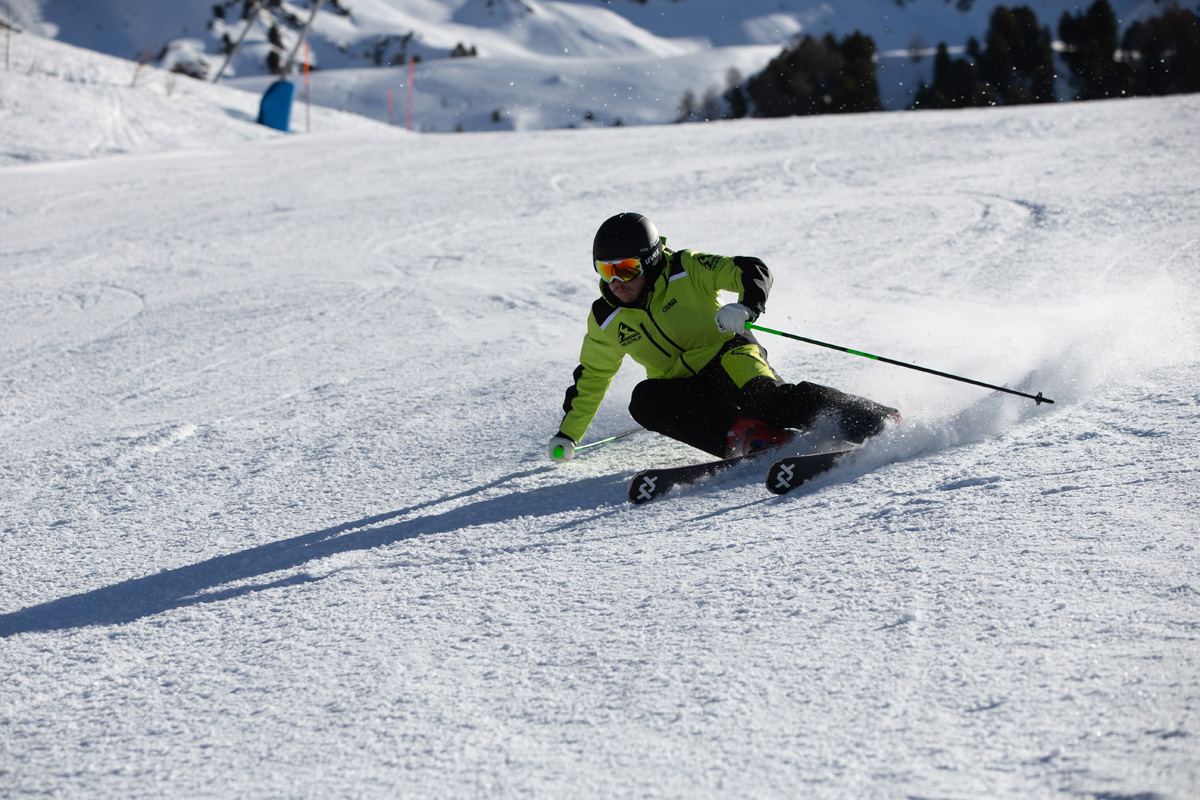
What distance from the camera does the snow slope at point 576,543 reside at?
180cm

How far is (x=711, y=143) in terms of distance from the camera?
11.6 meters

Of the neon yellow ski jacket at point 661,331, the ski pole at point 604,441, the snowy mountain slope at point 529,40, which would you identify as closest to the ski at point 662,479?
the neon yellow ski jacket at point 661,331

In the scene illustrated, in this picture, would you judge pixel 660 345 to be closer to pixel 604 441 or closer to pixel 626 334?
pixel 626 334

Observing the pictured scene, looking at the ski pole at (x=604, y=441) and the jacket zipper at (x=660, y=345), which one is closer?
the jacket zipper at (x=660, y=345)

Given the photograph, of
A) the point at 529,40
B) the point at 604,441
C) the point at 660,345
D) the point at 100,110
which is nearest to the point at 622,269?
the point at 660,345

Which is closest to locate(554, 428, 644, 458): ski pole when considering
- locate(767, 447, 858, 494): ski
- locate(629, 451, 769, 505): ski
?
locate(629, 451, 769, 505): ski

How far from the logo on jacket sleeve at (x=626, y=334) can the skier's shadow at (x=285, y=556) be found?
55cm

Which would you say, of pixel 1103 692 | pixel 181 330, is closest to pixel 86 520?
pixel 181 330

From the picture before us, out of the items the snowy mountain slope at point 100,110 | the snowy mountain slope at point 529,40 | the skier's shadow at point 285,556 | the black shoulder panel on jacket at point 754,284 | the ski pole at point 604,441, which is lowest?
the skier's shadow at point 285,556

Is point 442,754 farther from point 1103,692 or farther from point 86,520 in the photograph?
point 86,520

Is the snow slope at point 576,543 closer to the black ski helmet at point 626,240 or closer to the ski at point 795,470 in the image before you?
the ski at point 795,470

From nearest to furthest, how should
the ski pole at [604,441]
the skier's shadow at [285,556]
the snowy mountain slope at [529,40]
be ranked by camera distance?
the skier's shadow at [285,556] → the ski pole at [604,441] → the snowy mountain slope at [529,40]

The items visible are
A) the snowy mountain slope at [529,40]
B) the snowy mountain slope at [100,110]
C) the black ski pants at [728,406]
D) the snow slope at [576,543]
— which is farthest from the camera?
the snowy mountain slope at [529,40]

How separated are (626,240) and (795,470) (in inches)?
42.9
